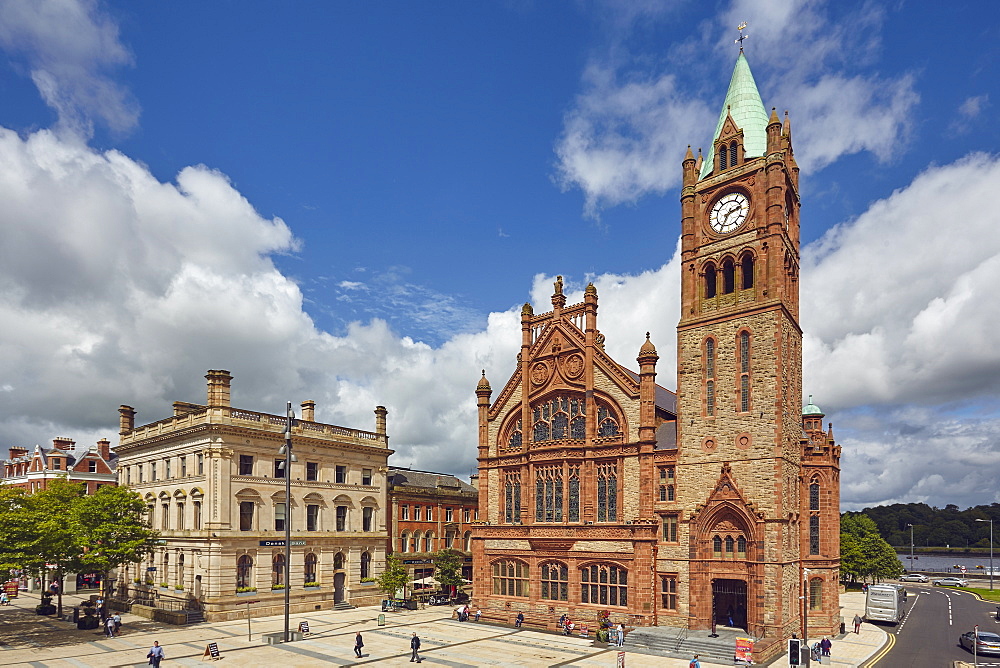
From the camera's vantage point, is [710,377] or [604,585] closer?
[710,377]

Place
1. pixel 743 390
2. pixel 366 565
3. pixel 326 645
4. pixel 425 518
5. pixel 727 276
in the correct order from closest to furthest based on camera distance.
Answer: pixel 326 645 < pixel 743 390 < pixel 727 276 < pixel 366 565 < pixel 425 518

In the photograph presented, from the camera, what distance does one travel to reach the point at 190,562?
5009cm

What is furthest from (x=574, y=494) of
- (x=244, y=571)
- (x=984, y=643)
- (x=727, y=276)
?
(x=984, y=643)

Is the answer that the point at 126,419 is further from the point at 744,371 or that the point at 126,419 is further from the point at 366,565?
the point at 744,371

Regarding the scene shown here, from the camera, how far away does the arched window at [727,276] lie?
46469 mm

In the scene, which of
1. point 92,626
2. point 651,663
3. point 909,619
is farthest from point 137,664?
point 909,619

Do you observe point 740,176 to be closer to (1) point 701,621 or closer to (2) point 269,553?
(1) point 701,621

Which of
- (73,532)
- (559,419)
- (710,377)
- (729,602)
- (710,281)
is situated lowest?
(729,602)

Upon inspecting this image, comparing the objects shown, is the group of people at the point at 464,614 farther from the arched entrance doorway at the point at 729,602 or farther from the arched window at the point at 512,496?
the arched entrance doorway at the point at 729,602

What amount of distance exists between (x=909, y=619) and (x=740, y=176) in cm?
4058

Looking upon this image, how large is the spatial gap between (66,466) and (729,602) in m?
71.1

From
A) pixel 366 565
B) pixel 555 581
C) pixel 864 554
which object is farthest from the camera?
pixel 864 554

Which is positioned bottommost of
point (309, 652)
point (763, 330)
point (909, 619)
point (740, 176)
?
point (909, 619)

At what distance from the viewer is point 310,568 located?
54812mm
